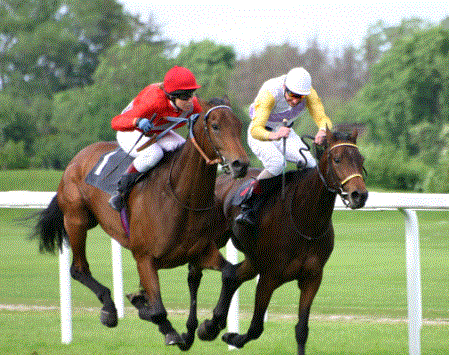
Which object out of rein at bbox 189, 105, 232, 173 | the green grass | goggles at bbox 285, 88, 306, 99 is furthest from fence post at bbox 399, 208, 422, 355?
rein at bbox 189, 105, 232, 173

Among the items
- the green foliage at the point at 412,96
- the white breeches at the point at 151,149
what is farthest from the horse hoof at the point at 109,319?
the green foliage at the point at 412,96

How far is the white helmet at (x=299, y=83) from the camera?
4664 mm

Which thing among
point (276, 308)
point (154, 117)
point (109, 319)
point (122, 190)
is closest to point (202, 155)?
point (154, 117)

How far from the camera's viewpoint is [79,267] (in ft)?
18.4

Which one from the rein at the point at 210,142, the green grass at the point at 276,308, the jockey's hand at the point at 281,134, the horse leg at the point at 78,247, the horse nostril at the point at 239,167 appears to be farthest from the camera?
the horse leg at the point at 78,247

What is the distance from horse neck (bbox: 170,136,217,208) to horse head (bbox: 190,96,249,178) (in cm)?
13

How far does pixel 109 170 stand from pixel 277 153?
1157 millimetres

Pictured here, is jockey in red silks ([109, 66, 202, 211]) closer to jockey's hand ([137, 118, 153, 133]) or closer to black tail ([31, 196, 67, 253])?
jockey's hand ([137, 118, 153, 133])

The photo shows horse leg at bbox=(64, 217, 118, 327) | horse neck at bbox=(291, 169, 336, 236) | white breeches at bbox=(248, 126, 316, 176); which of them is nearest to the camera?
horse neck at bbox=(291, 169, 336, 236)

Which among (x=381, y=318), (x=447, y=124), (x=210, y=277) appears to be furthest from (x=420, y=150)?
(x=381, y=318)

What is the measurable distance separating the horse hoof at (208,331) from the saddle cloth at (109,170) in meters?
1.06

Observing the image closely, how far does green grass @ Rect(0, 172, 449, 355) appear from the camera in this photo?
541 cm

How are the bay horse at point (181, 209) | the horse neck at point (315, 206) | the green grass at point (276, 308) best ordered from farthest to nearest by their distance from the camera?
the green grass at point (276, 308)
the horse neck at point (315, 206)
the bay horse at point (181, 209)

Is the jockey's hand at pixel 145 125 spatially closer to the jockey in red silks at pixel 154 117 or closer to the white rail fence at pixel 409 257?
the jockey in red silks at pixel 154 117
